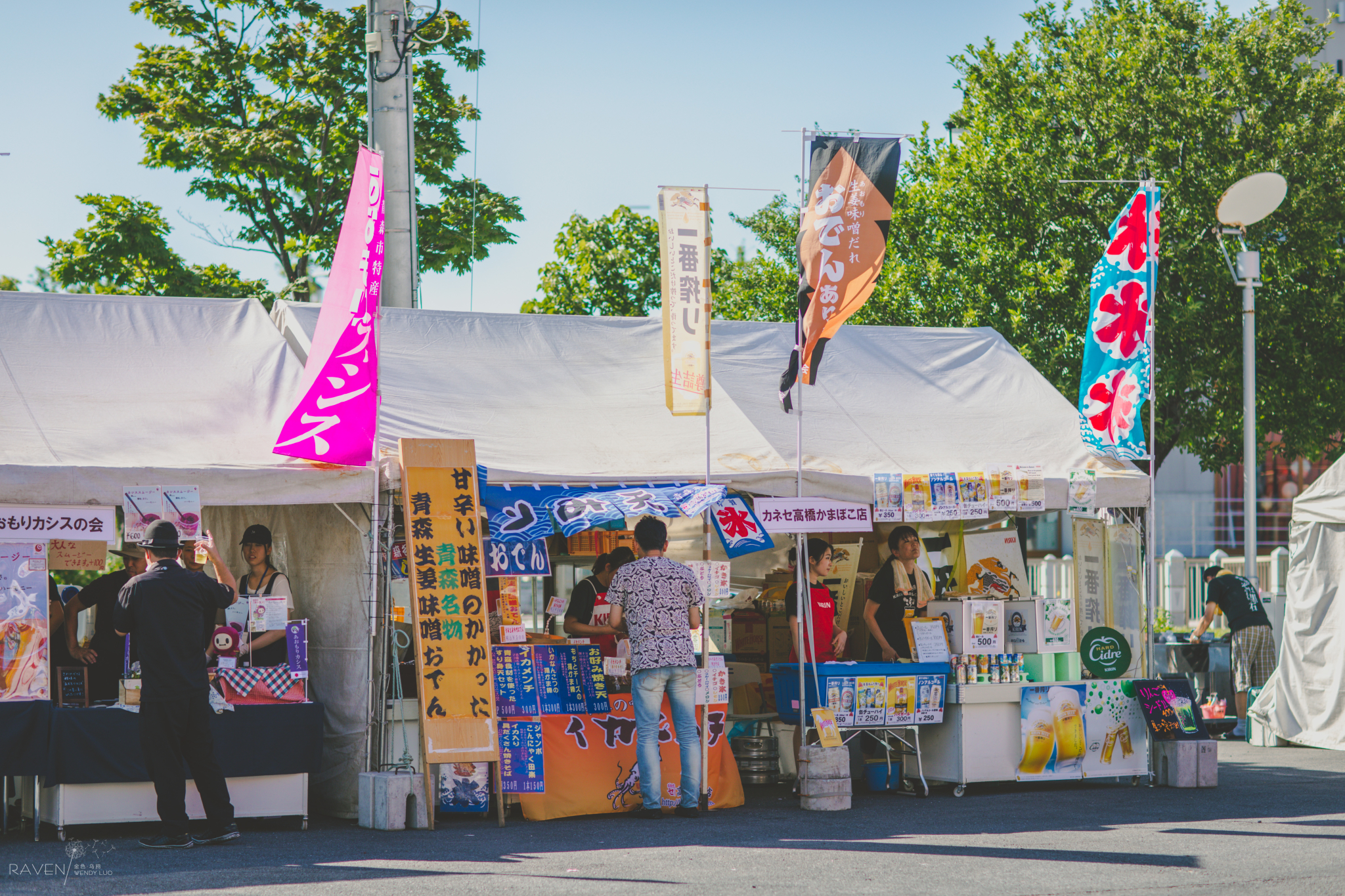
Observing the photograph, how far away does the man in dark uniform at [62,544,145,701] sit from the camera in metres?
8.18

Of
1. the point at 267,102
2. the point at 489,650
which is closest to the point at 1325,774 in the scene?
the point at 489,650

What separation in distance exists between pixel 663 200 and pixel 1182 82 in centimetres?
1180

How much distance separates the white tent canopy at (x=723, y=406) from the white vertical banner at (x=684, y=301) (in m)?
0.62

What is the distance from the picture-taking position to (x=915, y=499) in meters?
8.91

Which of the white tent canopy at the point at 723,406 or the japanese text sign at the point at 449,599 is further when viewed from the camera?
the white tent canopy at the point at 723,406

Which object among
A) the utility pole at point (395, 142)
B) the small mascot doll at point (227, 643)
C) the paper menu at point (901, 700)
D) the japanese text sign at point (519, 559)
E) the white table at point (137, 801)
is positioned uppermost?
the utility pole at point (395, 142)

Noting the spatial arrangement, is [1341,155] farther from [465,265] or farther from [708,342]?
[708,342]

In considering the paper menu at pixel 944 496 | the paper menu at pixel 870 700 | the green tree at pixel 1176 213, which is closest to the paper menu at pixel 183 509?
the paper menu at pixel 870 700

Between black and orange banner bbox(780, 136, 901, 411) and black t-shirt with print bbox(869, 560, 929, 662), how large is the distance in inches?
64.1

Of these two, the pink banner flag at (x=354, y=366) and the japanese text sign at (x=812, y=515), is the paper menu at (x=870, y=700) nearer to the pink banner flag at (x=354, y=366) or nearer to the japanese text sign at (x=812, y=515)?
the japanese text sign at (x=812, y=515)

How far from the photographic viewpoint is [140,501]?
745 cm

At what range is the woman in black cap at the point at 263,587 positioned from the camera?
8.12 meters

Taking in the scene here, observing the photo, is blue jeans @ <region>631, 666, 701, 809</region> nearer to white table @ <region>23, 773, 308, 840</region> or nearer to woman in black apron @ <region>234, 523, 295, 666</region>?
white table @ <region>23, 773, 308, 840</region>

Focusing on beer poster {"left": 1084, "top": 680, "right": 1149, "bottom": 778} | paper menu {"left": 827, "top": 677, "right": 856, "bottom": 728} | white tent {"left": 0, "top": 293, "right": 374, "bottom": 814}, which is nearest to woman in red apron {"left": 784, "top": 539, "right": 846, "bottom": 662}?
paper menu {"left": 827, "top": 677, "right": 856, "bottom": 728}
